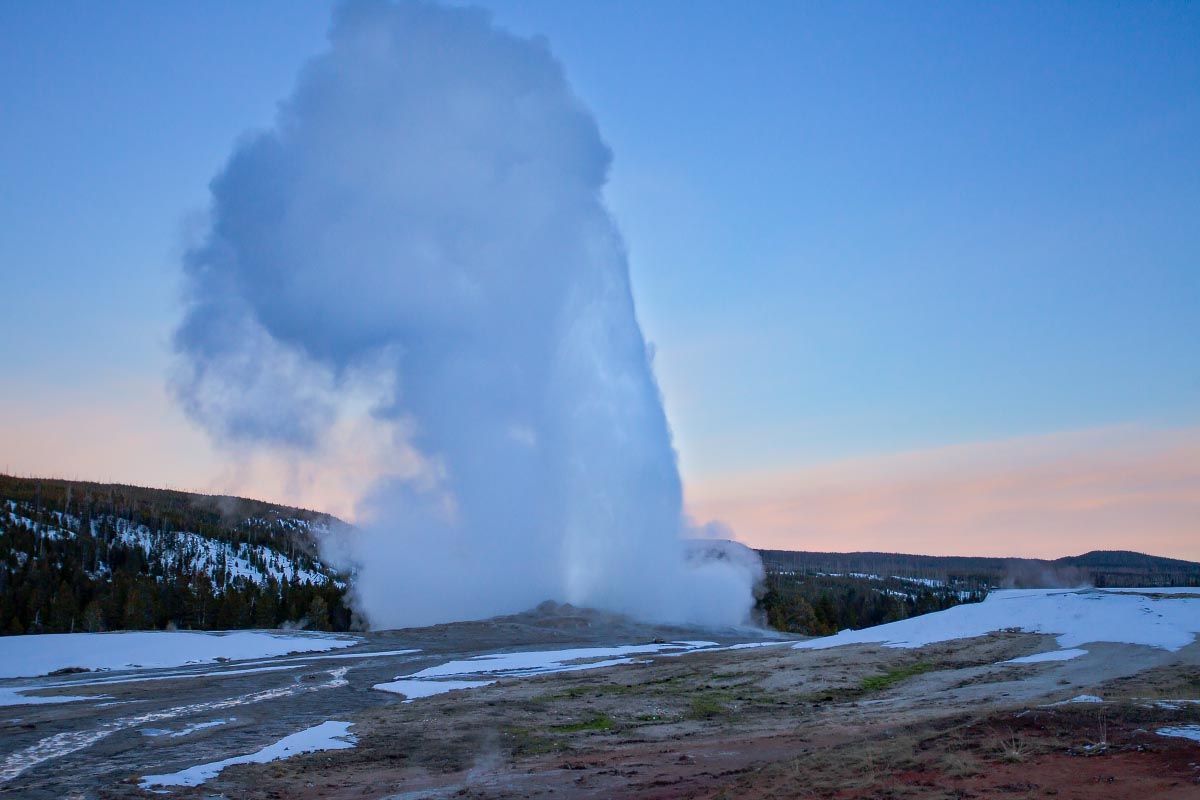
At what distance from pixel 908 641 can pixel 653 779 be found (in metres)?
26.8

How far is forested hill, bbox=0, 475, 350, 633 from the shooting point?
91062mm

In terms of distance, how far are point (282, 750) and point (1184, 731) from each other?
1971 cm

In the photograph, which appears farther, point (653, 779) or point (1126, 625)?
point (1126, 625)

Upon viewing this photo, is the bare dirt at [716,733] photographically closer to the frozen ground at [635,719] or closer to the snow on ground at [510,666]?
the frozen ground at [635,719]

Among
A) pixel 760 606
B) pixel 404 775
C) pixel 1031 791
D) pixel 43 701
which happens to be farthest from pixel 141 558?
pixel 1031 791

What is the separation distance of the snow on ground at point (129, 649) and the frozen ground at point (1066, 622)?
3619cm

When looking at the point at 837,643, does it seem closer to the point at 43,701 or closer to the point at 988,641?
the point at 988,641

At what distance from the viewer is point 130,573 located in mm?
126375

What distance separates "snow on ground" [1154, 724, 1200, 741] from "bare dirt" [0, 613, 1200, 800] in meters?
0.31

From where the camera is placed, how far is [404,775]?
717 inches

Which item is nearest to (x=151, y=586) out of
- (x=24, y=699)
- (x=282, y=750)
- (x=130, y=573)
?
(x=130, y=573)

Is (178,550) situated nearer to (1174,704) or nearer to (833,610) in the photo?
(833,610)

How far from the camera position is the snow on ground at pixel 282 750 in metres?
17.6

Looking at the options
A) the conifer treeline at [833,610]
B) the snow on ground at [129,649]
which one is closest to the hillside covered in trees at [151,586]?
the conifer treeline at [833,610]
